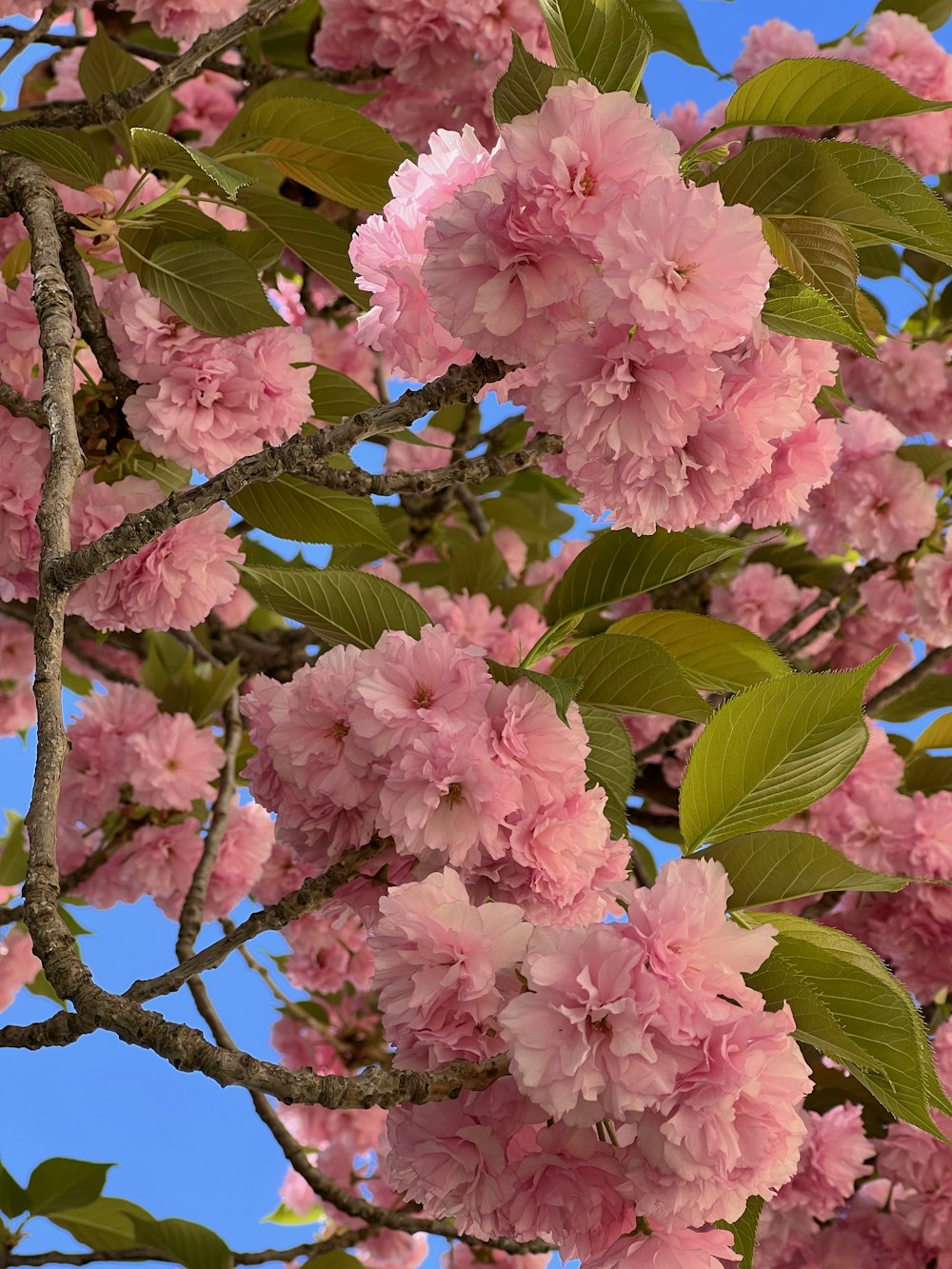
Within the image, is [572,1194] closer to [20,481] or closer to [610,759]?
[610,759]

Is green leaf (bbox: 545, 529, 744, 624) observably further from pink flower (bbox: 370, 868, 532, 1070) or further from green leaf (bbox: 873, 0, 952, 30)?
green leaf (bbox: 873, 0, 952, 30)

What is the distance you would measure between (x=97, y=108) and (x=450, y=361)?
650 mm

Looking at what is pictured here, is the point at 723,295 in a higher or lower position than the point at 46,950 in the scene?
higher

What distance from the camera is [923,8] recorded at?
233 cm

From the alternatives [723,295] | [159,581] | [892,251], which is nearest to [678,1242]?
[723,295]

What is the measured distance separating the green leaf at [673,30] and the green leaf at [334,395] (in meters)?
0.82

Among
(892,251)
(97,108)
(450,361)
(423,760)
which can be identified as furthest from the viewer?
(892,251)

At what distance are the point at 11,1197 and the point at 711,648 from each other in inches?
58.2

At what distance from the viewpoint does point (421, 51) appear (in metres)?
1.97

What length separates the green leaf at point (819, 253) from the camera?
921 millimetres

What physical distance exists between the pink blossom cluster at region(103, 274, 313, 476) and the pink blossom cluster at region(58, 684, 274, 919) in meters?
0.58

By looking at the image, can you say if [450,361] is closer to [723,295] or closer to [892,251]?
[723,295]

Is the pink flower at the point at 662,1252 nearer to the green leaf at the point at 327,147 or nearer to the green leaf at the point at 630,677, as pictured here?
the green leaf at the point at 630,677

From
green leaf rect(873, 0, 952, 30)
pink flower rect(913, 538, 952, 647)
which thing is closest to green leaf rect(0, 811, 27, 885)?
pink flower rect(913, 538, 952, 647)
